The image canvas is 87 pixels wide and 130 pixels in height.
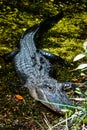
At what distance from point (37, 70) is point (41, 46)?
106 centimetres

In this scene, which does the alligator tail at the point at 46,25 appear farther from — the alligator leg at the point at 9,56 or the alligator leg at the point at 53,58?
the alligator leg at the point at 9,56

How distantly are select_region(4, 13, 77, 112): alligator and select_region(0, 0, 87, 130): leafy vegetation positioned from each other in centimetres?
11

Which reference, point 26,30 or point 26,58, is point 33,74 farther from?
point 26,30

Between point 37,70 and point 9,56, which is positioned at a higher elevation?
point 9,56

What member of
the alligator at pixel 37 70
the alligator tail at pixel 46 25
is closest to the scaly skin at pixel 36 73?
the alligator at pixel 37 70

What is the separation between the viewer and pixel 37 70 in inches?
217

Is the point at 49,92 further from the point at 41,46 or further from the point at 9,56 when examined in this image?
the point at 41,46

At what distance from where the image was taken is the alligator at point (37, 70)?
4.70 meters

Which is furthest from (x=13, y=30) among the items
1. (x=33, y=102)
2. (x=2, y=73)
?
(x=33, y=102)

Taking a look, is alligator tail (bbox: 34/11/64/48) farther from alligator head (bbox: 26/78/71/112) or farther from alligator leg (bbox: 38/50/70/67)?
alligator head (bbox: 26/78/71/112)

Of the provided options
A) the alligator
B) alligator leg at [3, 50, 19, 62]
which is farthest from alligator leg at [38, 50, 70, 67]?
alligator leg at [3, 50, 19, 62]

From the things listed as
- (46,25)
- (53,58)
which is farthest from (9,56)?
(46,25)

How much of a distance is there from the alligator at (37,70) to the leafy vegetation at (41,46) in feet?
0.36

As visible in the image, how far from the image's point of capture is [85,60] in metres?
5.82
